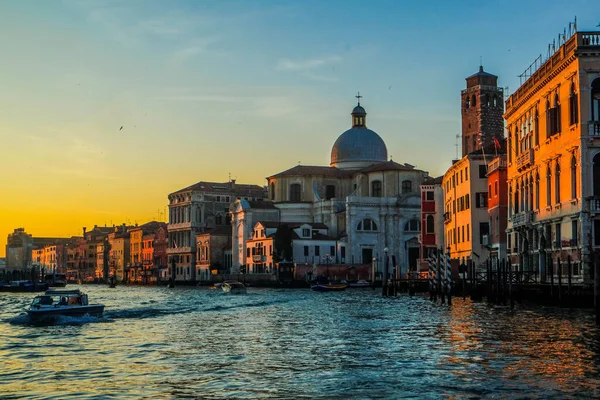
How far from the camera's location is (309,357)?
57.1ft

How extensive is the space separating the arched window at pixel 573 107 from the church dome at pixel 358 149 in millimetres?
64281

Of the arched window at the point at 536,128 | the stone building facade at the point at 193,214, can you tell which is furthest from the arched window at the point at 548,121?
the stone building facade at the point at 193,214

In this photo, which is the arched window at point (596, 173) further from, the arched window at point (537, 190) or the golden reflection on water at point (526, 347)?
the arched window at point (537, 190)

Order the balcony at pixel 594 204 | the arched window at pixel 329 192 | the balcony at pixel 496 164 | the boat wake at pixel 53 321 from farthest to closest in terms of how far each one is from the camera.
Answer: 1. the arched window at pixel 329 192
2. the balcony at pixel 496 164
3. the balcony at pixel 594 204
4. the boat wake at pixel 53 321

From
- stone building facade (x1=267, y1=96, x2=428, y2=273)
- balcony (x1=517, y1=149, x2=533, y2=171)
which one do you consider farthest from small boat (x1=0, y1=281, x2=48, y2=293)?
balcony (x1=517, y1=149, x2=533, y2=171)

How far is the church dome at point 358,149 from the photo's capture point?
95750 millimetres

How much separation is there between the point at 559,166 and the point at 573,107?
252cm

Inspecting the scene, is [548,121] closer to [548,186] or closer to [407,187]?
[548,186]

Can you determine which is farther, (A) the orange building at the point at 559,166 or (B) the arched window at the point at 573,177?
(B) the arched window at the point at 573,177

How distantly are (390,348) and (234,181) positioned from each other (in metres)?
96.2

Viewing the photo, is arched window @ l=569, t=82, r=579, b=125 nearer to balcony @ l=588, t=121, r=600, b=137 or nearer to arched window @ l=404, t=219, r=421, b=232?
balcony @ l=588, t=121, r=600, b=137

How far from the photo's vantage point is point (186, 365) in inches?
646

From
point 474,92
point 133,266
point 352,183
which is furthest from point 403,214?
point 133,266

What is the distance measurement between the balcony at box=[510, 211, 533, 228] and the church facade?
40512 mm
